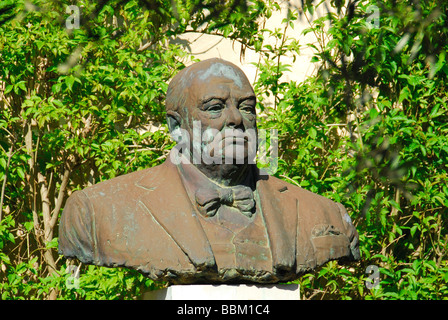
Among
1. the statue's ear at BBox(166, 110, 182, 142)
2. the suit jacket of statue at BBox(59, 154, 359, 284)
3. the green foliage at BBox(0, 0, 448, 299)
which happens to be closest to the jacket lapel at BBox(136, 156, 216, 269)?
the suit jacket of statue at BBox(59, 154, 359, 284)

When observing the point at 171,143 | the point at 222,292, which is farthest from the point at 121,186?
the point at 171,143

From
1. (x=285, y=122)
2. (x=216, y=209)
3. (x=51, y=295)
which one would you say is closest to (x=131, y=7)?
(x=285, y=122)

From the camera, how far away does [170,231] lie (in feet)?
15.1

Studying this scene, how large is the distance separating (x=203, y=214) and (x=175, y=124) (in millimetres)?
471

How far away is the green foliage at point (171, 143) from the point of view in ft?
20.8

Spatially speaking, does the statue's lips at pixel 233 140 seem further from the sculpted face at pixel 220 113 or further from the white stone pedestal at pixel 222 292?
the white stone pedestal at pixel 222 292

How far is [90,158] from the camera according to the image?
6.84m

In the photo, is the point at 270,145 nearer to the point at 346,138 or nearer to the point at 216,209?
the point at 346,138

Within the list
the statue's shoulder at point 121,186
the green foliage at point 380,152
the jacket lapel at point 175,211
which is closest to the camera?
the jacket lapel at point 175,211

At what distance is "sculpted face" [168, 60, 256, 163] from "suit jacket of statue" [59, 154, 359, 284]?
0.88ft

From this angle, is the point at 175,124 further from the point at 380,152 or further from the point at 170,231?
the point at 380,152

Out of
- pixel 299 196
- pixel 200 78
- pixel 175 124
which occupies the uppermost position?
pixel 200 78

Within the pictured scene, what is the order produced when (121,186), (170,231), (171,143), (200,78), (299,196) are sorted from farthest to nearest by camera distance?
(171,143), (299,196), (121,186), (200,78), (170,231)

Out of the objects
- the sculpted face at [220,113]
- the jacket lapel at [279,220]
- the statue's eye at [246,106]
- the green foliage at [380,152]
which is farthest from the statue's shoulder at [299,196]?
the green foliage at [380,152]
